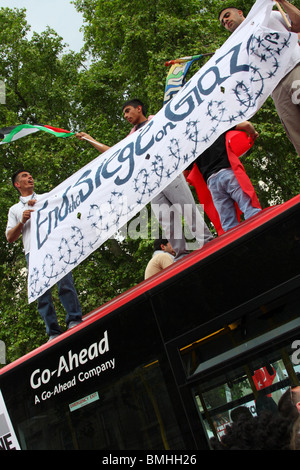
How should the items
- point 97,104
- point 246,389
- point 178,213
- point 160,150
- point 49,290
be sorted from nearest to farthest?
point 246,389, point 160,150, point 178,213, point 49,290, point 97,104

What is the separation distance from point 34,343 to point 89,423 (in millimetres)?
10502

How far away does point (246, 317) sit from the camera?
99.8 inches

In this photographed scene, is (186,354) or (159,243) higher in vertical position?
(159,243)

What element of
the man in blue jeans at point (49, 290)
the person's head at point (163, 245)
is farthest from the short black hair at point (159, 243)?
the man in blue jeans at point (49, 290)

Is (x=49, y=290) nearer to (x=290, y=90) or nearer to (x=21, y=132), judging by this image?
(x=21, y=132)

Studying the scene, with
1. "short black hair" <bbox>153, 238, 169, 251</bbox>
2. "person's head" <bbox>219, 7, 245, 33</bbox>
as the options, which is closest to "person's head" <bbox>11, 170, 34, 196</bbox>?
"short black hair" <bbox>153, 238, 169, 251</bbox>

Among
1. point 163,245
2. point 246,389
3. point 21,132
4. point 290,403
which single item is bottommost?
point 290,403

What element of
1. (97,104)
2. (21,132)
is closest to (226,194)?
(21,132)

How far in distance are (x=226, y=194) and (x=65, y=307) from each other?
1.68m

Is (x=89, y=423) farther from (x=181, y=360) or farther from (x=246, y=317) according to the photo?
(x=246, y=317)

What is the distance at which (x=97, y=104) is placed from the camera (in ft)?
52.5

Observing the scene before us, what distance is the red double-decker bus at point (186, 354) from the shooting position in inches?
96.0

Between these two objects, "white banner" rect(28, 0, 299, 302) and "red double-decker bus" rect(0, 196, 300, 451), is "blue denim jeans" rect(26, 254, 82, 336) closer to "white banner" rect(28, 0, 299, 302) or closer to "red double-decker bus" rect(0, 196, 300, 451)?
"white banner" rect(28, 0, 299, 302)

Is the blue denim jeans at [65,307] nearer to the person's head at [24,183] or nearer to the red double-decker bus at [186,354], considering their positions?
the person's head at [24,183]
